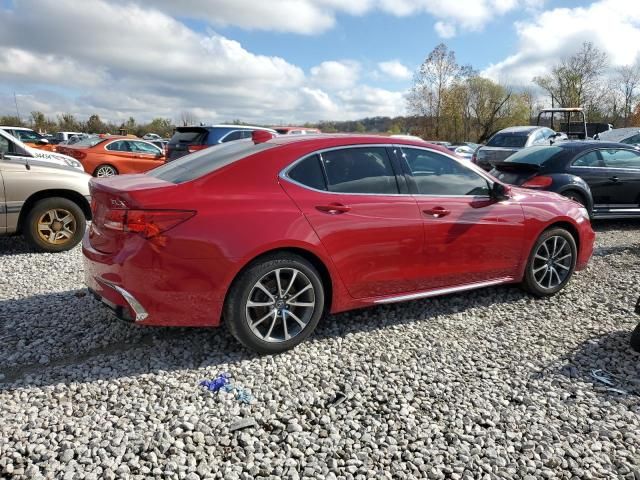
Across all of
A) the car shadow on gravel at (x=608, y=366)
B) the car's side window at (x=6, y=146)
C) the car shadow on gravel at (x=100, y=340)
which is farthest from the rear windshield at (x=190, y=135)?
the car shadow on gravel at (x=608, y=366)

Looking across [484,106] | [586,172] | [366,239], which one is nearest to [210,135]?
[586,172]

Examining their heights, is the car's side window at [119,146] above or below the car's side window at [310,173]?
above

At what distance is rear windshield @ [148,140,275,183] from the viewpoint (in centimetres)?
350

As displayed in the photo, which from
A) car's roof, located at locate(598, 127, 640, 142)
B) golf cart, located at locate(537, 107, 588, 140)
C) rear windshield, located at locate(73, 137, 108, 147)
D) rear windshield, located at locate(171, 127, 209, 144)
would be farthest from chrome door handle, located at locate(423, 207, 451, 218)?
golf cart, located at locate(537, 107, 588, 140)

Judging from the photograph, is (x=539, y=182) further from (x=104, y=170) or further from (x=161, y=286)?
(x=104, y=170)

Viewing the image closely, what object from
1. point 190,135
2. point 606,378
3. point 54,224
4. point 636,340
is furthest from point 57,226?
point 636,340

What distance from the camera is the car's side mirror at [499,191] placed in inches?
173

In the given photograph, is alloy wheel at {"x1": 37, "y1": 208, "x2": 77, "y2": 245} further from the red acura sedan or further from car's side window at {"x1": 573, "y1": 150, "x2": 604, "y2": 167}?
car's side window at {"x1": 573, "y1": 150, "x2": 604, "y2": 167}

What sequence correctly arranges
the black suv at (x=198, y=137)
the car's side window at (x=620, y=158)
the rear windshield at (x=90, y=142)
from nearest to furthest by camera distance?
1. the car's side window at (x=620, y=158)
2. the black suv at (x=198, y=137)
3. the rear windshield at (x=90, y=142)

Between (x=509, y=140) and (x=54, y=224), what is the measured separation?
1210cm

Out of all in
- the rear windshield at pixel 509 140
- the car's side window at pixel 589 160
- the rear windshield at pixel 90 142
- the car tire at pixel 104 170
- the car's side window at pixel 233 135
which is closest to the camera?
the car's side window at pixel 589 160

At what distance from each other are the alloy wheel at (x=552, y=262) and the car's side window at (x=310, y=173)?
2.43 meters

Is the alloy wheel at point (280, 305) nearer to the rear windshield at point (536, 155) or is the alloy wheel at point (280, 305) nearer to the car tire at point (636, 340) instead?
the car tire at point (636, 340)

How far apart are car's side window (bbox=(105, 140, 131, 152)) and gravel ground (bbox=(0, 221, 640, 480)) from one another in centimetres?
1126
